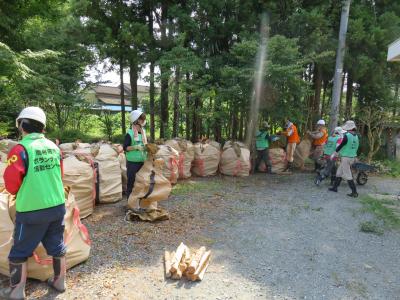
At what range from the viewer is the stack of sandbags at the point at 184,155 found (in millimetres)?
7961

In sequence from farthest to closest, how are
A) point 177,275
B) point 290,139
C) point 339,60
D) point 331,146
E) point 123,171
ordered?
1. point 339,60
2. point 290,139
3. point 331,146
4. point 123,171
5. point 177,275

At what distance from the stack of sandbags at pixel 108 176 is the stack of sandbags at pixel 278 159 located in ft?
16.4

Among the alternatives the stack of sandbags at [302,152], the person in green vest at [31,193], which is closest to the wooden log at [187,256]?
the person in green vest at [31,193]

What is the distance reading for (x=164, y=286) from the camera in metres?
3.39

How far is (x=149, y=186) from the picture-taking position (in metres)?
5.13

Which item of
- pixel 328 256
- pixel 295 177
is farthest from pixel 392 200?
pixel 328 256

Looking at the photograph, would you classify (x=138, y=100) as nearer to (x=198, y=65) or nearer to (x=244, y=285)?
(x=198, y=65)

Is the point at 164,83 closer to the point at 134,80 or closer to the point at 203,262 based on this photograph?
the point at 134,80

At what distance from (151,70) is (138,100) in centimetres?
287

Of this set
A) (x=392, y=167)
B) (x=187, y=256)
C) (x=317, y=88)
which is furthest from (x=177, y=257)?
(x=317, y=88)

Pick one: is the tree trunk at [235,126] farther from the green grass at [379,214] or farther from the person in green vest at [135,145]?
the person in green vest at [135,145]

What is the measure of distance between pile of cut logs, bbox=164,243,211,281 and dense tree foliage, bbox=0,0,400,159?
17.5 ft

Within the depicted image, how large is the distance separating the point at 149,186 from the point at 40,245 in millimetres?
2049

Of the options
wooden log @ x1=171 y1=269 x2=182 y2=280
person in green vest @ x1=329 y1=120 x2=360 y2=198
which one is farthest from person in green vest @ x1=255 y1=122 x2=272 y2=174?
wooden log @ x1=171 y1=269 x2=182 y2=280
